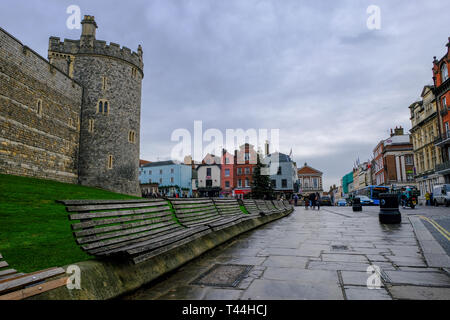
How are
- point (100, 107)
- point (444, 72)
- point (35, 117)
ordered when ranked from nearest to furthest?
point (35, 117) → point (100, 107) → point (444, 72)

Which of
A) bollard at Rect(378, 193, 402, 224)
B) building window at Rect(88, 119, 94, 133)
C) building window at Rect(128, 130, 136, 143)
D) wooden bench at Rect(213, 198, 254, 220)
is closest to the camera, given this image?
wooden bench at Rect(213, 198, 254, 220)

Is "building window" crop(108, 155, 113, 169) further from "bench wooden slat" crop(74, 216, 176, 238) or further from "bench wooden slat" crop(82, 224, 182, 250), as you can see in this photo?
"bench wooden slat" crop(82, 224, 182, 250)

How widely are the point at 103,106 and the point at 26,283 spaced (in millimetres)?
30639

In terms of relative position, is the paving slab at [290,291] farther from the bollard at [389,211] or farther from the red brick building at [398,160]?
the red brick building at [398,160]

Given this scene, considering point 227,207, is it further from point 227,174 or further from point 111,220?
point 227,174

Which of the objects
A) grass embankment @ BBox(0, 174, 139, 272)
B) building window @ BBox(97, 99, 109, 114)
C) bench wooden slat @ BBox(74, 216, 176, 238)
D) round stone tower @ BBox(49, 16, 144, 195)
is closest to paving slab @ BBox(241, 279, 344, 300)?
bench wooden slat @ BBox(74, 216, 176, 238)

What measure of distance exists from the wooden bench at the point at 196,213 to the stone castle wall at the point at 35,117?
19.1m

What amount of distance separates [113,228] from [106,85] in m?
29.9

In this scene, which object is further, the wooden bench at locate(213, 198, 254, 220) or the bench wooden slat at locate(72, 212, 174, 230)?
the wooden bench at locate(213, 198, 254, 220)

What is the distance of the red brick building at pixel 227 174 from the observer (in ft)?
200

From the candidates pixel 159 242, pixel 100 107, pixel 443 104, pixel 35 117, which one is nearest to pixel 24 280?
pixel 159 242

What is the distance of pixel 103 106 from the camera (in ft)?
99.1

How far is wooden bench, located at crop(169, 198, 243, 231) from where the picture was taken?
588 cm

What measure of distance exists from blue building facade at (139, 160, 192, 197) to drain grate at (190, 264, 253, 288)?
209ft
